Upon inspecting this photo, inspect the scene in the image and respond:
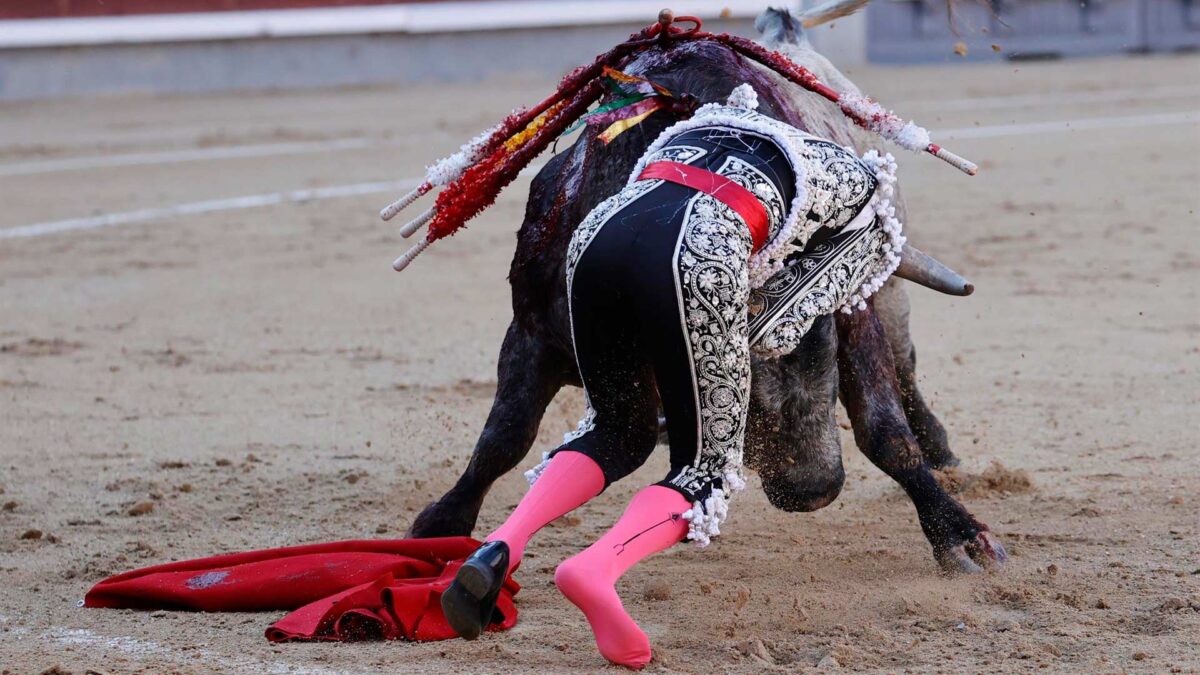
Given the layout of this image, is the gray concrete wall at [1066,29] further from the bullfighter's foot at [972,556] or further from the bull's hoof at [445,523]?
the bull's hoof at [445,523]

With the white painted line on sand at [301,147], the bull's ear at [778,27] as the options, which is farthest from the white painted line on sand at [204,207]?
the bull's ear at [778,27]

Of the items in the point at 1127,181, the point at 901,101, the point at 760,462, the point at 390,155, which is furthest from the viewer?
the point at 901,101

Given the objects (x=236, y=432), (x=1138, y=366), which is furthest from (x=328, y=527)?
(x=1138, y=366)

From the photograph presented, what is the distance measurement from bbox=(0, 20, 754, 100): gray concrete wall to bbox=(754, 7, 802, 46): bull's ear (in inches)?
391

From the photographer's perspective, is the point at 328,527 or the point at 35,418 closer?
the point at 328,527

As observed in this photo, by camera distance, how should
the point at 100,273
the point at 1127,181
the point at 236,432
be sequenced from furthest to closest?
the point at 1127,181 → the point at 100,273 → the point at 236,432

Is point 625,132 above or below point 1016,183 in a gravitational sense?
above

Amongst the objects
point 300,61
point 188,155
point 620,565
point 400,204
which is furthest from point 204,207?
point 300,61

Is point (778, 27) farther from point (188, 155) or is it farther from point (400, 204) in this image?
point (188, 155)

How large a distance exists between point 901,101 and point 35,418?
8.67 meters

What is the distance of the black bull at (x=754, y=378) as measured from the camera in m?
2.87

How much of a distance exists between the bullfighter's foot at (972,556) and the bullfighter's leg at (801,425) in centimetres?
36

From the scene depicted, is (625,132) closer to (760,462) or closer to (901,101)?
(760,462)

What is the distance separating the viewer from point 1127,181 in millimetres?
8539
